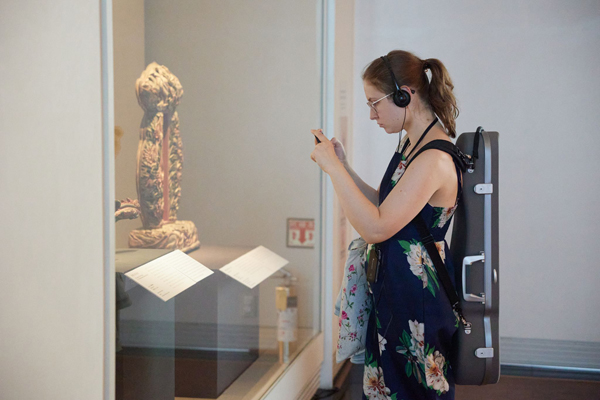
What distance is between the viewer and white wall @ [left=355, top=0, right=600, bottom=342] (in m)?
3.45

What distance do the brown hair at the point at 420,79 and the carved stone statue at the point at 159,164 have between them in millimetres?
635

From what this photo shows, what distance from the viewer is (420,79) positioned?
1662 mm

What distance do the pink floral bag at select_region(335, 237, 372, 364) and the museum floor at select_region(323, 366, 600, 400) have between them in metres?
1.25

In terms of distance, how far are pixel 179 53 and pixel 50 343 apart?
2.54ft

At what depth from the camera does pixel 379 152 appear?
376 centimetres

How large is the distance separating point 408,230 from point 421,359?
39cm

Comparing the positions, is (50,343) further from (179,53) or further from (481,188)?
(481,188)

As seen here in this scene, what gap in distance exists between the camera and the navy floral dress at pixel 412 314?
5.24 feet

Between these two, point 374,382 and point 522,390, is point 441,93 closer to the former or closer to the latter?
point 374,382

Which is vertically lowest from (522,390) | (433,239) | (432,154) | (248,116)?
(522,390)

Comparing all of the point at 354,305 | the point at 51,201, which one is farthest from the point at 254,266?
the point at 51,201

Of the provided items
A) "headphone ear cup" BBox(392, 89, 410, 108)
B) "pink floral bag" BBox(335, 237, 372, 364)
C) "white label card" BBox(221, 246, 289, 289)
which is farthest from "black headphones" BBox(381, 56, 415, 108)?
"white label card" BBox(221, 246, 289, 289)

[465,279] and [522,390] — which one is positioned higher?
[465,279]

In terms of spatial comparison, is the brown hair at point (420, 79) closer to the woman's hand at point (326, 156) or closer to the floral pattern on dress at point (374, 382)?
the woman's hand at point (326, 156)
